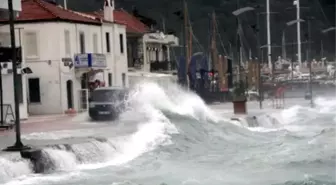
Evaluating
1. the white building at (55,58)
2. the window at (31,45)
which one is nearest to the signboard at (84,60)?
the white building at (55,58)

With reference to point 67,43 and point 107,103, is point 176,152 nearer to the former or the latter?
point 107,103

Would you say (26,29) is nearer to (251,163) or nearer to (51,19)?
(51,19)

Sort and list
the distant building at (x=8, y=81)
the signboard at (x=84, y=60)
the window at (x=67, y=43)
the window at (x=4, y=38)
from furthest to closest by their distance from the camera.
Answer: the signboard at (x=84, y=60) → the window at (x=67, y=43) → the window at (x=4, y=38) → the distant building at (x=8, y=81)

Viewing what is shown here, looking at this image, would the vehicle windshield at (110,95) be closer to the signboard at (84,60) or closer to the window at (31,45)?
the signboard at (84,60)

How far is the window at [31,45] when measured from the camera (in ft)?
164

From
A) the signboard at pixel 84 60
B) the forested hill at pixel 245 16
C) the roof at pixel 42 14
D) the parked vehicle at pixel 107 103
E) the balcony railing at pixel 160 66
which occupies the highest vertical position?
the forested hill at pixel 245 16

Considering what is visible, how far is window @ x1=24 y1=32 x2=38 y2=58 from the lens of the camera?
50.0m

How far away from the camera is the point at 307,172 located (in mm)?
23297

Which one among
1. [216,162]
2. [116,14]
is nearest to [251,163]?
[216,162]

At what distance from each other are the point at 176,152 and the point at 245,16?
497 ft

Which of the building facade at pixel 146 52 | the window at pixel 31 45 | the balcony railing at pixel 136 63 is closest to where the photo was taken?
the window at pixel 31 45

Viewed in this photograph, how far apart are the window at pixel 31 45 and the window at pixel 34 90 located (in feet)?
5.17

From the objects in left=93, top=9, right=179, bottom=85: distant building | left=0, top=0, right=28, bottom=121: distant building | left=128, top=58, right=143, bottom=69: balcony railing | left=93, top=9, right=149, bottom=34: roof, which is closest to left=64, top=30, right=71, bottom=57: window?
left=0, top=0, right=28, bottom=121: distant building

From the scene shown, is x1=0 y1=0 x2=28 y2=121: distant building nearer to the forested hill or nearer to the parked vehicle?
the parked vehicle
